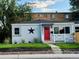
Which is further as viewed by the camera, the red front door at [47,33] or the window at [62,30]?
the window at [62,30]

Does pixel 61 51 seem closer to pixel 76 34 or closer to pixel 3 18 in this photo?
pixel 76 34

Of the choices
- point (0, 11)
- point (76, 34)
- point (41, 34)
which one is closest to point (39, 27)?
point (41, 34)

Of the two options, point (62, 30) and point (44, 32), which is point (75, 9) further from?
point (44, 32)

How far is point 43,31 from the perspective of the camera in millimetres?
49125

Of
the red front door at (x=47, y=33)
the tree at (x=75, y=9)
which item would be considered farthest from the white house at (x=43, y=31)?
the tree at (x=75, y=9)

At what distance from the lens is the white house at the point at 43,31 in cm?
4825

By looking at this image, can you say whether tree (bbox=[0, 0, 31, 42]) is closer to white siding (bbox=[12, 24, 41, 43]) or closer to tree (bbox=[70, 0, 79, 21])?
white siding (bbox=[12, 24, 41, 43])

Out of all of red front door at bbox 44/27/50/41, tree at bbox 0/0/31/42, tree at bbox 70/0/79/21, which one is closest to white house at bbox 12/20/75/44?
red front door at bbox 44/27/50/41

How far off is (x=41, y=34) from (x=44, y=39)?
950mm

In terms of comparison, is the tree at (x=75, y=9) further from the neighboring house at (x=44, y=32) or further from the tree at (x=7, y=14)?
the neighboring house at (x=44, y=32)

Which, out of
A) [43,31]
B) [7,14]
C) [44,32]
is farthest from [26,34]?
[7,14]

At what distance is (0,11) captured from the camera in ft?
190

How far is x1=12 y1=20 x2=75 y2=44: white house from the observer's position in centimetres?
4825

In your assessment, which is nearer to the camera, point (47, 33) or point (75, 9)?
point (47, 33)
